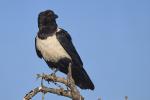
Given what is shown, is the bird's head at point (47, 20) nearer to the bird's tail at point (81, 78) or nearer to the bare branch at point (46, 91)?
the bird's tail at point (81, 78)

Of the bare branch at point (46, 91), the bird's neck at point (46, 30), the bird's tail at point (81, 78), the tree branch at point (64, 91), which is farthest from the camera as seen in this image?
the bird's neck at point (46, 30)

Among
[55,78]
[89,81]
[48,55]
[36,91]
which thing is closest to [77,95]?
[36,91]

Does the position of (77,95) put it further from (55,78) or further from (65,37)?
(65,37)

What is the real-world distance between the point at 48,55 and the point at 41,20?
3.57 feet

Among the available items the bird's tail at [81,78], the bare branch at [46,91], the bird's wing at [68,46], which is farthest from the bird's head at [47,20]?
the bare branch at [46,91]

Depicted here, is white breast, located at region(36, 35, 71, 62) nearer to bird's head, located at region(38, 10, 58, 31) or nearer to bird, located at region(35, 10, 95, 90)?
bird, located at region(35, 10, 95, 90)

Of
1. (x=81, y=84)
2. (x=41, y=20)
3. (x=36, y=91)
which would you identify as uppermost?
(x=41, y=20)

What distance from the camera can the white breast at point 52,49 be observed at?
34.4 feet

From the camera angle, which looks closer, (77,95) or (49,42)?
(77,95)

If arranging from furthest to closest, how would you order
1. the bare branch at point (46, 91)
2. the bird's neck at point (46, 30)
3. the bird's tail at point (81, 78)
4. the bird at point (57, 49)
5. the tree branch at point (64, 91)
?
the bird's neck at point (46, 30) → the bird at point (57, 49) → the bird's tail at point (81, 78) → the tree branch at point (64, 91) → the bare branch at point (46, 91)

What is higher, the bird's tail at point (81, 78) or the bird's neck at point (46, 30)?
the bird's neck at point (46, 30)

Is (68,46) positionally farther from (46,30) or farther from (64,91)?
(64,91)

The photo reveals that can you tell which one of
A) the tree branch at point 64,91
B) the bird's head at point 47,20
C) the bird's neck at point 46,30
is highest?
the bird's head at point 47,20

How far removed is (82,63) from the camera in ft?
35.0
